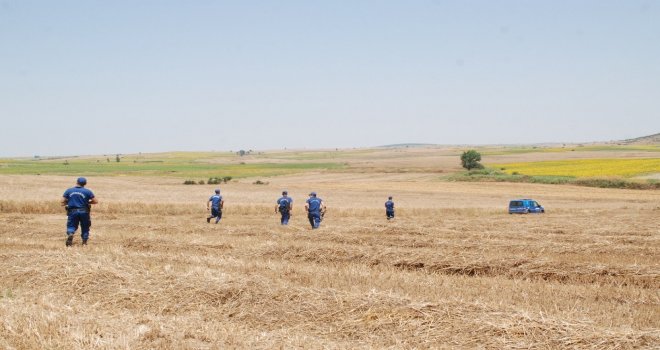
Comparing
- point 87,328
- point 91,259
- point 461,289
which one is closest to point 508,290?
point 461,289

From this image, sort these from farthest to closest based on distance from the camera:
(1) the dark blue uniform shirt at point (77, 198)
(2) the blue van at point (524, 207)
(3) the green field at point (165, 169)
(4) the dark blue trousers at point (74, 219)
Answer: (3) the green field at point (165, 169), (2) the blue van at point (524, 207), (1) the dark blue uniform shirt at point (77, 198), (4) the dark blue trousers at point (74, 219)

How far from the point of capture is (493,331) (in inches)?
253

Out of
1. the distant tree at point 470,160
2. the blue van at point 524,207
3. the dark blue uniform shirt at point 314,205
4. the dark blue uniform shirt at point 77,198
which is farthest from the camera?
the distant tree at point 470,160

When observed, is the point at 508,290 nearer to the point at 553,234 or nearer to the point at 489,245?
the point at 489,245

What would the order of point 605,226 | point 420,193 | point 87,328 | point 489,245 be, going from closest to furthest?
point 87,328, point 489,245, point 605,226, point 420,193

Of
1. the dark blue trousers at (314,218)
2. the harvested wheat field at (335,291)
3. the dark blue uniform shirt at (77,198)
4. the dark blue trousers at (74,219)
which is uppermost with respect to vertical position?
the dark blue uniform shirt at (77,198)

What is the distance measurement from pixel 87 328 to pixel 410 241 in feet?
34.2

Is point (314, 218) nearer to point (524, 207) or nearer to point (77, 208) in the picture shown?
point (77, 208)

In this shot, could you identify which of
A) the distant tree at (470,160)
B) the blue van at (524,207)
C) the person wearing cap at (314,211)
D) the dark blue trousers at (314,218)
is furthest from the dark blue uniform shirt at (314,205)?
the distant tree at (470,160)

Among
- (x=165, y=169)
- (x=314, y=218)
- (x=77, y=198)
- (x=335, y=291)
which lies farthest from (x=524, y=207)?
(x=165, y=169)

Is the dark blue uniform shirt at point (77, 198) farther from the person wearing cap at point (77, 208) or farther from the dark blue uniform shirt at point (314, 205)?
the dark blue uniform shirt at point (314, 205)

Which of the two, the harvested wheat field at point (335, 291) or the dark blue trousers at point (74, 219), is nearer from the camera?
the harvested wheat field at point (335, 291)

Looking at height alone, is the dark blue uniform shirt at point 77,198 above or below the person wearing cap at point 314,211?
above

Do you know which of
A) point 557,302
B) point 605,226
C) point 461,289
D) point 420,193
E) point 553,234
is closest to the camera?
point 557,302
